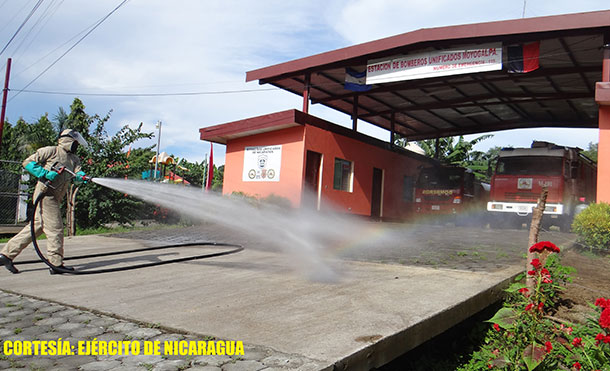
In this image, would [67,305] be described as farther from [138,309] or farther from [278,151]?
[278,151]

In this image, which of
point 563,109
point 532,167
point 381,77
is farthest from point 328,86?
point 563,109

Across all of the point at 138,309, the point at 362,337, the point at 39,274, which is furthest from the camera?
the point at 39,274

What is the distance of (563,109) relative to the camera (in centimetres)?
2075

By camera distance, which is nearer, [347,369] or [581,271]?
[347,369]

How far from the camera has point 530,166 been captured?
657 inches

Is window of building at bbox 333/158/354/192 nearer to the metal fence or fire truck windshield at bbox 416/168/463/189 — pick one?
fire truck windshield at bbox 416/168/463/189

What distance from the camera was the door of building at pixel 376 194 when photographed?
20641mm

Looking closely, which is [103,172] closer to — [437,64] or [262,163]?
[262,163]

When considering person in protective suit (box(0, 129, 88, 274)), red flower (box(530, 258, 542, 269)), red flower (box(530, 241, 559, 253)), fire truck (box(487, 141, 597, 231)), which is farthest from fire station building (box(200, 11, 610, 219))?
person in protective suit (box(0, 129, 88, 274))

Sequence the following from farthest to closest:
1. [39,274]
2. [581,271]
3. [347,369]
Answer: [581,271] → [39,274] → [347,369]

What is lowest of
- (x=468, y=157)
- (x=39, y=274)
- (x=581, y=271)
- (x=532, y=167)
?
(x=39, y=274)

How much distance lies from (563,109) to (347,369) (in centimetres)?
2211

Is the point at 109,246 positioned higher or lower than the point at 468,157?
lower

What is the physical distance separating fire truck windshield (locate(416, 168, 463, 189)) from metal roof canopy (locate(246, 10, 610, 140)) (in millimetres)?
3041
